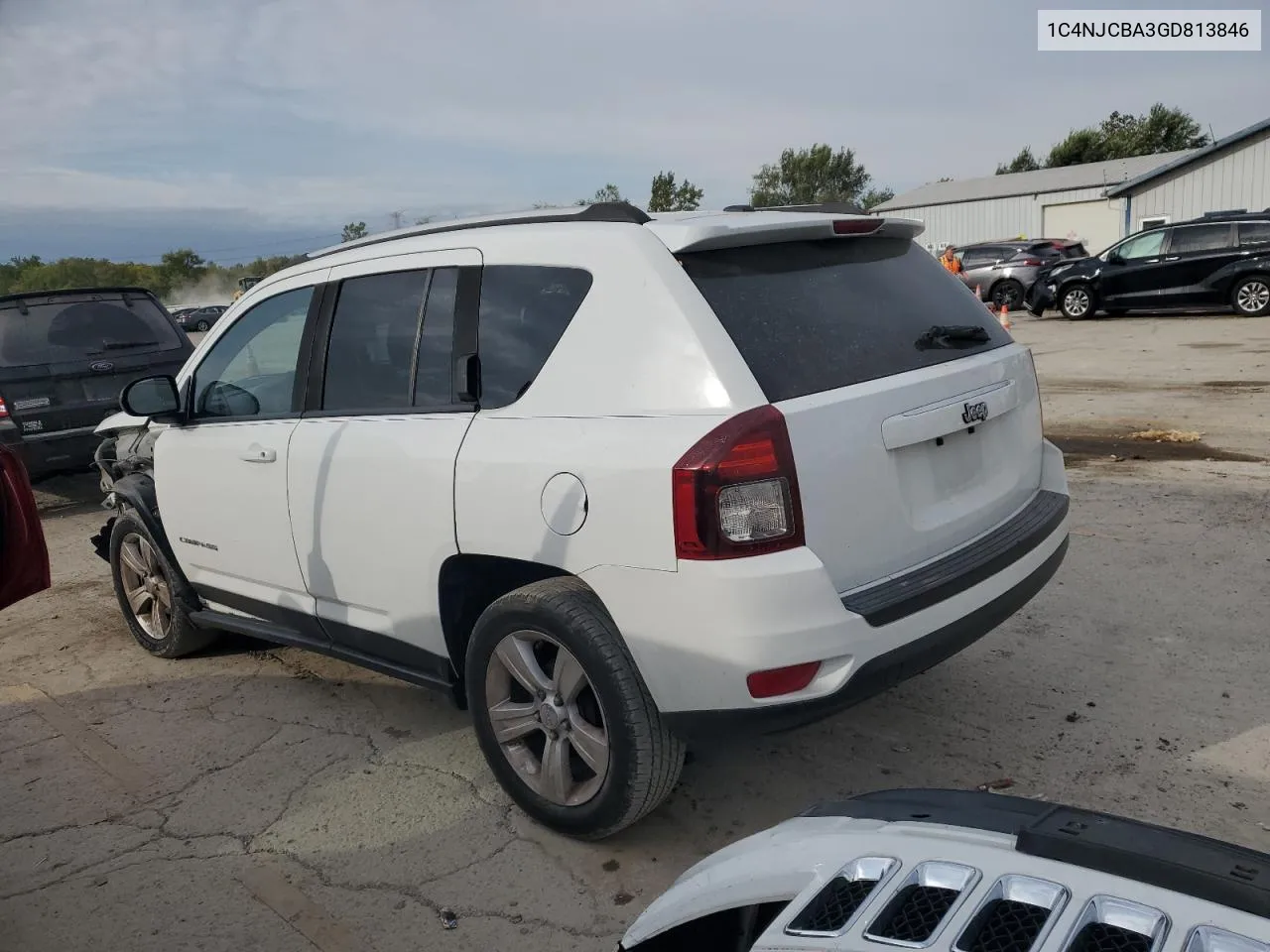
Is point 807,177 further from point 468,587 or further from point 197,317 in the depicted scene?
point 468,587

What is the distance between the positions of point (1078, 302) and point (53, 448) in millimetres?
17614

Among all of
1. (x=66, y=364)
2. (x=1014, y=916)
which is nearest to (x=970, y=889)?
(x=1014, y=916)

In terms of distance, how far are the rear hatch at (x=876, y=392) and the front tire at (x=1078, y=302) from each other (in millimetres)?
17661

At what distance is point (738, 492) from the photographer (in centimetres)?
256

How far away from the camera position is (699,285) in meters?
2.82

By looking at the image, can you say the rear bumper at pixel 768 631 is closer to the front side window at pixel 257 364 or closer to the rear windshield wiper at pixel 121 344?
the front side window at pixel 257 364

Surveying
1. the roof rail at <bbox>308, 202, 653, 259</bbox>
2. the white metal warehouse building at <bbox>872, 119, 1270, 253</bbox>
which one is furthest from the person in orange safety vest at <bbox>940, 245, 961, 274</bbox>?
the roof rail at <bbox>308, 202, 653, 259</bbox>

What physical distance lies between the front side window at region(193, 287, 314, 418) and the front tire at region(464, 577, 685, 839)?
1.47 m

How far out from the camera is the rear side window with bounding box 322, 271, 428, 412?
3.50 m

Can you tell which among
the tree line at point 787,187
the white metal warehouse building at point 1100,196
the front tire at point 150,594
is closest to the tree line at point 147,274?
the tree line at point 787,187

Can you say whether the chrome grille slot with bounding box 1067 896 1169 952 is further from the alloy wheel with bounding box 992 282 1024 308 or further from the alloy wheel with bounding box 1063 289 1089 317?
the alloy wheel with bounding box 992 282 1024 308

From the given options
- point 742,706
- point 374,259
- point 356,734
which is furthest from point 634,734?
point 374,259

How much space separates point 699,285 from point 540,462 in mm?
664

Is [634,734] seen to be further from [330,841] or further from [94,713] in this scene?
[94,713]
